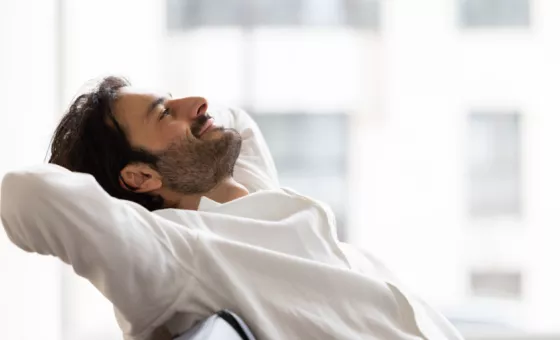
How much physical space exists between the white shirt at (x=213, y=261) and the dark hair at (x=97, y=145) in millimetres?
174

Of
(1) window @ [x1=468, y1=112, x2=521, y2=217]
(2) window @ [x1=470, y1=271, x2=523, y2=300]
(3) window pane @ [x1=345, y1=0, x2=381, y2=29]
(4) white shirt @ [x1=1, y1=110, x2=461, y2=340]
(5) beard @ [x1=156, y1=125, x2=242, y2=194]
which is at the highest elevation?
(3) window pane @ [x1=345, y1=0, x2=381, y2=29]

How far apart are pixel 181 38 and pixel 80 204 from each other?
3309mm

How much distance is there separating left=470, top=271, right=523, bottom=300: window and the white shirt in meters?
3.09

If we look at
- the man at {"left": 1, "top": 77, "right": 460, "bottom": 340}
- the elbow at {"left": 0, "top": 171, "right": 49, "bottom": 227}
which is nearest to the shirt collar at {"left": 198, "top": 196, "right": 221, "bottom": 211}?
the man at {"left": 1, "top": 77, "right": 460, "bottom": 340}

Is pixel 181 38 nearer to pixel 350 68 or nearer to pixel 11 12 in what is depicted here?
pixel 350 68

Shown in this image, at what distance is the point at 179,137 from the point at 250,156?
30cm

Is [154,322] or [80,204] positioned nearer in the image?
[80,204]

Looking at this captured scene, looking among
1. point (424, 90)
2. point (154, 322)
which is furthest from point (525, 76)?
point (154, 322)

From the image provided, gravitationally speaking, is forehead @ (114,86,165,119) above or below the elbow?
above

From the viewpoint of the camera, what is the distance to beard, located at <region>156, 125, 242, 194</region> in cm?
173

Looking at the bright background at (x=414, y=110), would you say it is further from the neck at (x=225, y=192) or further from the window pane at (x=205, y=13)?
the neck at (x=225, y=192)

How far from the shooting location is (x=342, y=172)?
4.67m

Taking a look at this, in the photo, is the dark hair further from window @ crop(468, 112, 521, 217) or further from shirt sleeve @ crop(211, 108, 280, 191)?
window @ crop(468, 112, 521, 217)

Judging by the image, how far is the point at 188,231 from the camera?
1441 mm
